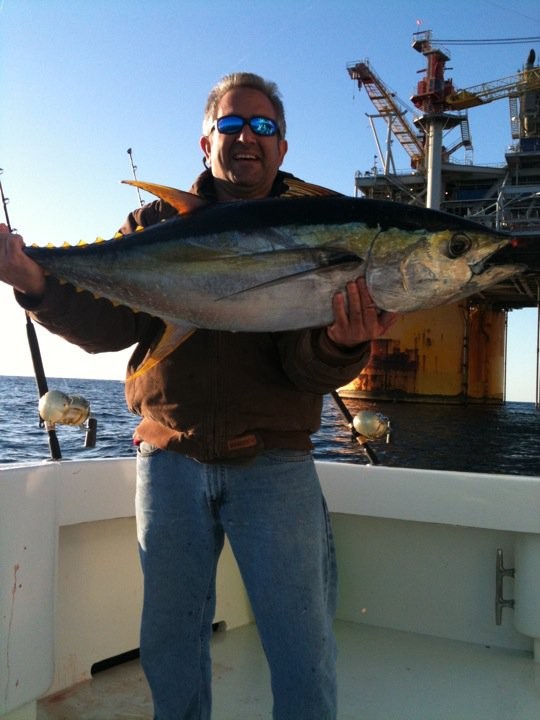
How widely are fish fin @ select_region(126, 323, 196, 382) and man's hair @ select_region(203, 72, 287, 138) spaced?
0.83 m

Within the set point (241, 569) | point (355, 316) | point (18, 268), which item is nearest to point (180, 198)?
point (18, 268)

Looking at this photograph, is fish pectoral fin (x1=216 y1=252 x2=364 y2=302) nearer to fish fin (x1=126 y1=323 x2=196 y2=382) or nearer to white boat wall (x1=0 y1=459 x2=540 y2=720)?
fish fin (x1=126 y1=323 x2=196 y2=382)

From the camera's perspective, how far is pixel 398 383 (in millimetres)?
39625

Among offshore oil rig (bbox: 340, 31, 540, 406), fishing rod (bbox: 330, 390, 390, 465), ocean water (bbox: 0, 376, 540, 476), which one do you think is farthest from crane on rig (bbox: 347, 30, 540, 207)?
fishing rod (bbox: 330, 390, 390, 465)

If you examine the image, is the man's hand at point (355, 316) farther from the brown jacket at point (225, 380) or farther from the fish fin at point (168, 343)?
the fish fin at point (168, 343)

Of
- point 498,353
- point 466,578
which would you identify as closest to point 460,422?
point 498,353

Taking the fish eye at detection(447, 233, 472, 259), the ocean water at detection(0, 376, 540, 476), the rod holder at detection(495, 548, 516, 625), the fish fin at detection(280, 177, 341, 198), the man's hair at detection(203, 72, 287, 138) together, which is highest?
the man's hair at detection(203, 72, 287, 138)

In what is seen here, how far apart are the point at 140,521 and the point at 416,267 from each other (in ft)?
4.23

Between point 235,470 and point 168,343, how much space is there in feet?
1.56

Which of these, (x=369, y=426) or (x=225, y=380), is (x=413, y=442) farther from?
(x=225, y=380)

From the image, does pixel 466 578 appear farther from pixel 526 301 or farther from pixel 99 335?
pixel 526 301

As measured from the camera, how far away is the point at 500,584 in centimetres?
360

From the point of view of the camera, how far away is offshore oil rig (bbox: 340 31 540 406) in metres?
37.6

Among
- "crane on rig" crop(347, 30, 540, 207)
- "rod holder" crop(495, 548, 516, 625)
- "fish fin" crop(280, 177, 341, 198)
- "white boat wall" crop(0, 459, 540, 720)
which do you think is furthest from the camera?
"crane on rig" crop(347, 30, 540, 207)
